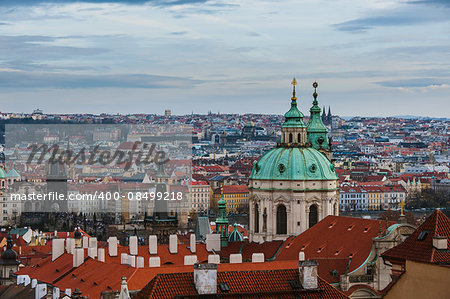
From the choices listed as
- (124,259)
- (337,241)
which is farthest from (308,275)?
(124,259)

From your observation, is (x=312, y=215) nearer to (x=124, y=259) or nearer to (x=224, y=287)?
(x=124, y=259)

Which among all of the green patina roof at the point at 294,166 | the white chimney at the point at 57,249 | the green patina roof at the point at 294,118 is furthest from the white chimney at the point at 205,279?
the green patina roof at the point at 294,118

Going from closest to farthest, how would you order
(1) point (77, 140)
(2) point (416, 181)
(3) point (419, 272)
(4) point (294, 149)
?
(3) point (419, 272) → (4) point (294, 149) → (2) point (416, 181) → (1) point (77, 140)

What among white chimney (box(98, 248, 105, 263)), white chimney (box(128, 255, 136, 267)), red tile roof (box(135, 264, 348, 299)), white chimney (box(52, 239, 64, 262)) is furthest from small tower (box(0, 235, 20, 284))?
red tile roof (box(135, 264, 348, 299))

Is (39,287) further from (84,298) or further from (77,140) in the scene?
(77,140)

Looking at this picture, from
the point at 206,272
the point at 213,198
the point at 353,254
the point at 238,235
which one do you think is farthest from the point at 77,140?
the point at 206,272

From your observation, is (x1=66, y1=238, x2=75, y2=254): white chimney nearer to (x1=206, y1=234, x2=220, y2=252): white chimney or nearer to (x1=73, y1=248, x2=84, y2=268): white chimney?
(x1=73, y1=248, x2=84, y2=268): white chimney

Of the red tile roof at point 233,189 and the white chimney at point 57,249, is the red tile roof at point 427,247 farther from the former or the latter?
the red tile roof at point 233,189
